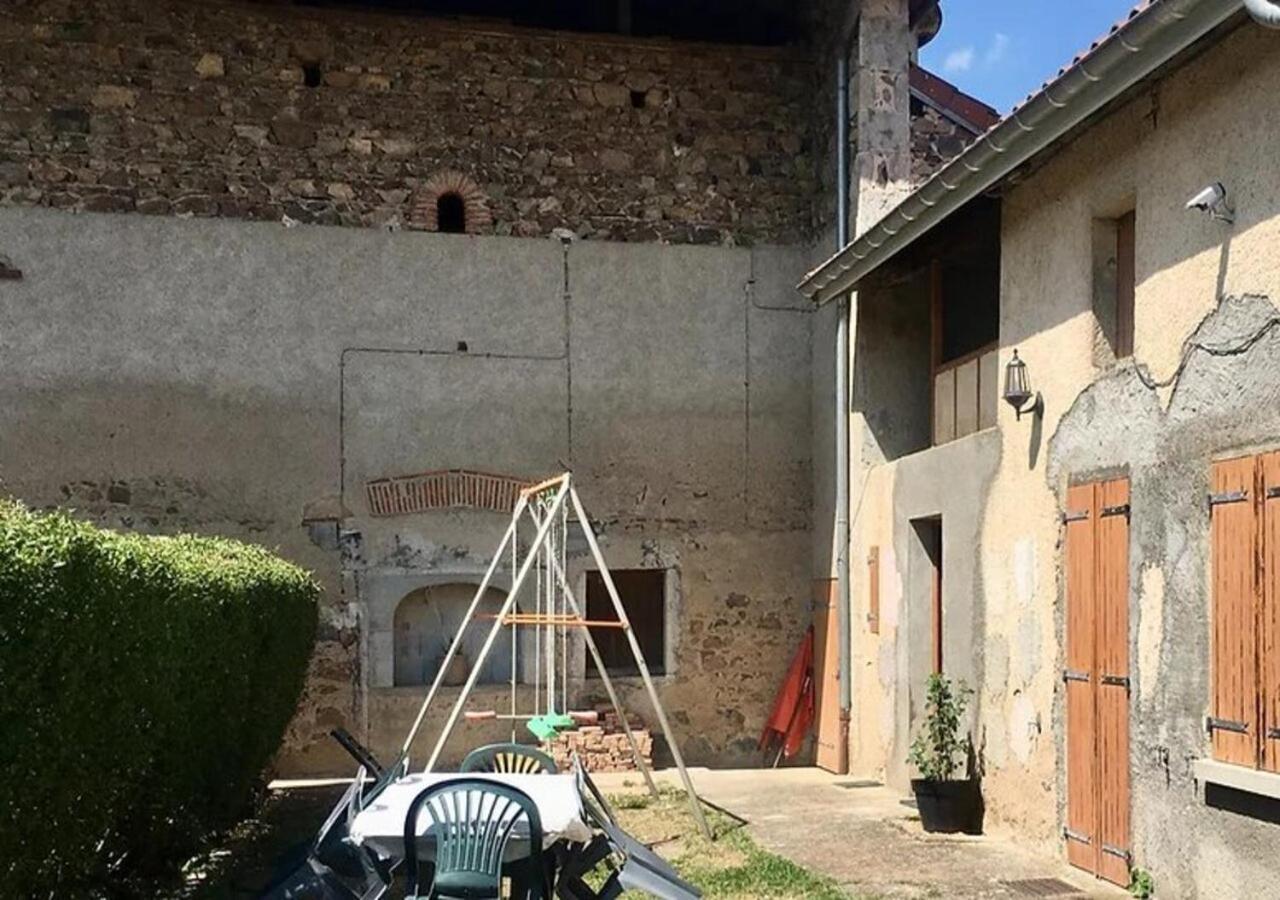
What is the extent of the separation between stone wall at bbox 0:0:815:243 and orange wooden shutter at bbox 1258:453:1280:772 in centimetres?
729

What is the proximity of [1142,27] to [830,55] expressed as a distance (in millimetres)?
6564

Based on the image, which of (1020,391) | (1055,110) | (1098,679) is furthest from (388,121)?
(1098,679)

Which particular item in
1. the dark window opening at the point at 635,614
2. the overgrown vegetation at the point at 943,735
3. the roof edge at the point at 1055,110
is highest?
the roof edge at the point at 1055,110

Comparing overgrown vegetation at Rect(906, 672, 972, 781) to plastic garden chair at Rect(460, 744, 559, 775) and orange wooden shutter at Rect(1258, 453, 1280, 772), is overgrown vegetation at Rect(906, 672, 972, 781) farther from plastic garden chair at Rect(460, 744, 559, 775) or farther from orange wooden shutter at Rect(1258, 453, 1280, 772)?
orange wooden shutter at Rect(1258, 453, 1280, 772)

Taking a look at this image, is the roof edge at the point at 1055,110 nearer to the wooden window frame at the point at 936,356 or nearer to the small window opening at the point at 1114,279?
the small window opening at the point at 1114,279

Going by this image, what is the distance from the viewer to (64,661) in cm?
437

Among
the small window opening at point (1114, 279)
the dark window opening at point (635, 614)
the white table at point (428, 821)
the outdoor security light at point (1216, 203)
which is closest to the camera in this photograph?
the white table at point (428, 821)

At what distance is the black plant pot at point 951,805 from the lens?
27.1 ft

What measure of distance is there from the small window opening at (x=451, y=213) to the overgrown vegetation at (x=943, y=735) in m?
5.95

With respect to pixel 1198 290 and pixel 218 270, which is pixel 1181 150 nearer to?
pixel 1198 290

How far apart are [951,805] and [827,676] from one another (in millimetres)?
3365

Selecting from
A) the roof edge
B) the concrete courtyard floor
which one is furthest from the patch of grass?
the roof edge

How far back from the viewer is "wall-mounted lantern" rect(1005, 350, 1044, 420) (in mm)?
7690

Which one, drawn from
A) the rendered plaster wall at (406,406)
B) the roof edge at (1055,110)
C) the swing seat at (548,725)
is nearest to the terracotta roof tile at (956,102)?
→ the rendered plaster wall at (406,406)
